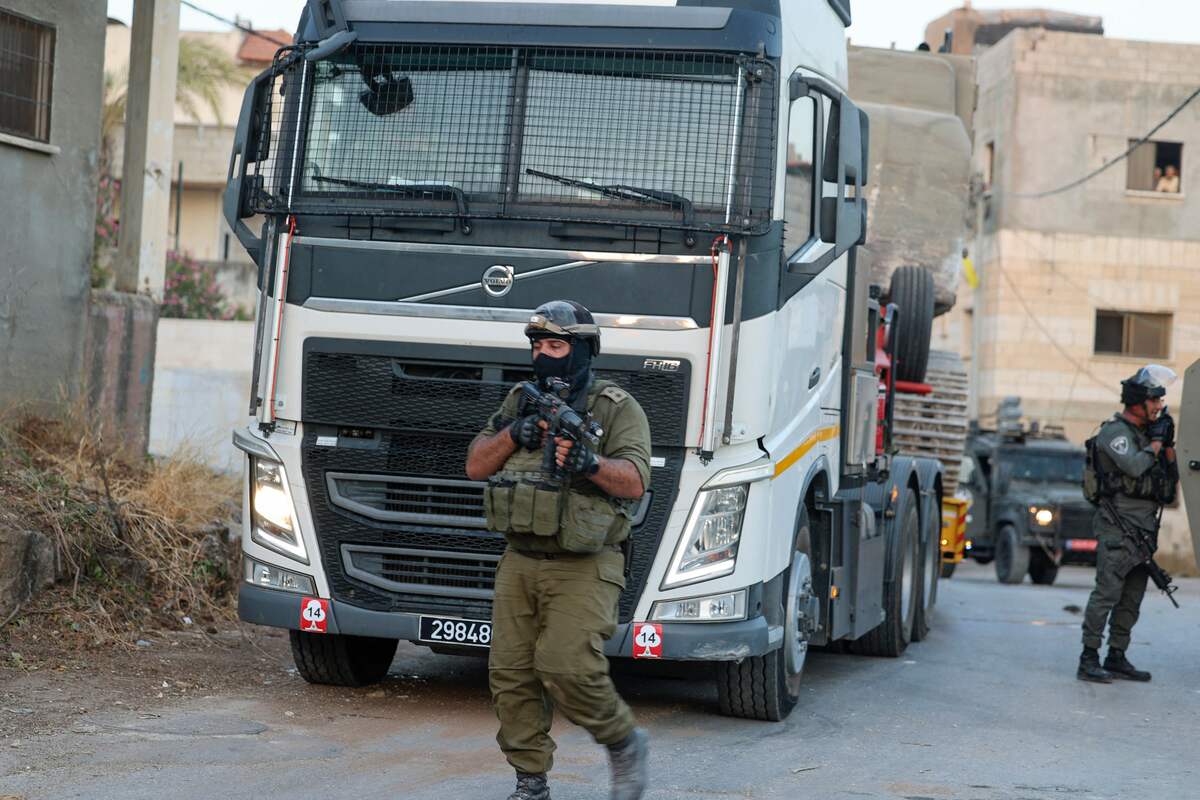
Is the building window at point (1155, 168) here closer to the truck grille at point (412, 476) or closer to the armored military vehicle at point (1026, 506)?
the armored military vehicle at point (1026, 506)

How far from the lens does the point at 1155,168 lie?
3572 centimetres

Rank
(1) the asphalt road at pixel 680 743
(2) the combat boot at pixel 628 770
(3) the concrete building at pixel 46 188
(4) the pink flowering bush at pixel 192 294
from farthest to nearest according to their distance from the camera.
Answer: (4) the pink flowering bush at pixel 192 294
(3) the concrete building at pixel 46 188
(1) the asphalt road at pixel 680 743
(2) the combat boot at pixel 628 770

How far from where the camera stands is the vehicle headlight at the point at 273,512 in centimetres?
760

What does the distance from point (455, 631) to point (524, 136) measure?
2.22 m

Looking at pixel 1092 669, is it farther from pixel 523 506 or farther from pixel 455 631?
pixel 523 506

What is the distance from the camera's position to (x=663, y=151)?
24.2 feet

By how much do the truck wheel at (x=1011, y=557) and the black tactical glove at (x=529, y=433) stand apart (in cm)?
1899

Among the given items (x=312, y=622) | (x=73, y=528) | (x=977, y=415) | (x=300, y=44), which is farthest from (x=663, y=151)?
Result: (x=977, y=415)

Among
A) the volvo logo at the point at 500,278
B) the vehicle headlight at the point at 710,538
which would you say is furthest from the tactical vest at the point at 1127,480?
the volvo logo at the point at 500,278

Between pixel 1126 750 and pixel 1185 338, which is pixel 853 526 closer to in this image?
pixel 1126 750

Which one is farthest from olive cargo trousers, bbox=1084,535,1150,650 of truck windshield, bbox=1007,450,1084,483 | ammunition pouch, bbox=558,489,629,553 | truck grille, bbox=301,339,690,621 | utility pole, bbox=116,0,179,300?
truck windshield, bbox=1007,450,1084,483

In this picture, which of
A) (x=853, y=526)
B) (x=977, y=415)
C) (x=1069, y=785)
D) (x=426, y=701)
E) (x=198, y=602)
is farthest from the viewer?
(x=977, y=415)

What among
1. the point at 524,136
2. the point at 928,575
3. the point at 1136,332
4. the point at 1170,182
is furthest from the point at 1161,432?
the point at 1170,182

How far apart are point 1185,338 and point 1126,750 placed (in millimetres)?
29164
